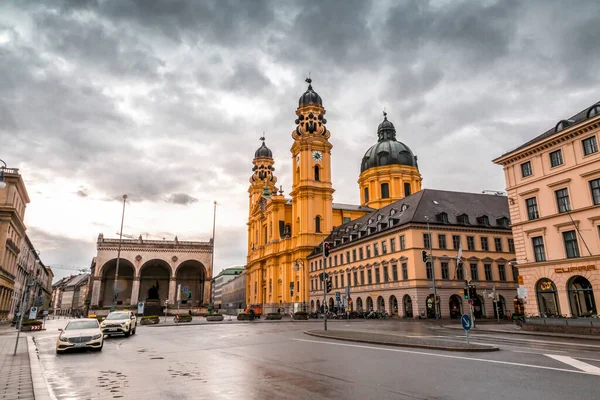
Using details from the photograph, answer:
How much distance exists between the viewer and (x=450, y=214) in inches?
2074

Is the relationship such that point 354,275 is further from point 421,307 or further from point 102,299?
point 102,299

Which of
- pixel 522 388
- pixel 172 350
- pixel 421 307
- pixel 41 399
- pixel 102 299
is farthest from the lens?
pixel 102 299

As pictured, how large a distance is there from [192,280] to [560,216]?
82.1 m

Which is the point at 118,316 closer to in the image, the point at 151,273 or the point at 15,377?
the point at 15,377

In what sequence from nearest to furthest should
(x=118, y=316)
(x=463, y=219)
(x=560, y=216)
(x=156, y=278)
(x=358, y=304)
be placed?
(x=118, y=316)
(x=560, y=216)
(x=463, y=219)
(x=358, y=304)
(x=156, y=278)

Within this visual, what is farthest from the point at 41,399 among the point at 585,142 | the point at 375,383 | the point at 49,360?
the point at 585,142

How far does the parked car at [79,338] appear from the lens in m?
16.5

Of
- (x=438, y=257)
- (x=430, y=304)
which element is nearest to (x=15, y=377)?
(x=430, y=304)

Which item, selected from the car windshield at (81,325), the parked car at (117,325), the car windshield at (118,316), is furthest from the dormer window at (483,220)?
the car windshield at (81,325)

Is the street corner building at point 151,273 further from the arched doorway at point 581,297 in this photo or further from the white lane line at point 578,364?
the white lane line at point 578,364

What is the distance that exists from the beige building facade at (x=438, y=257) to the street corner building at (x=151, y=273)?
46.6 metres

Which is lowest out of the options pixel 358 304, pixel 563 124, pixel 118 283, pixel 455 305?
pixel 455 305

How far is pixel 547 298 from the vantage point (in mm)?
32469

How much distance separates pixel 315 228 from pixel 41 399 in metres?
69.4
